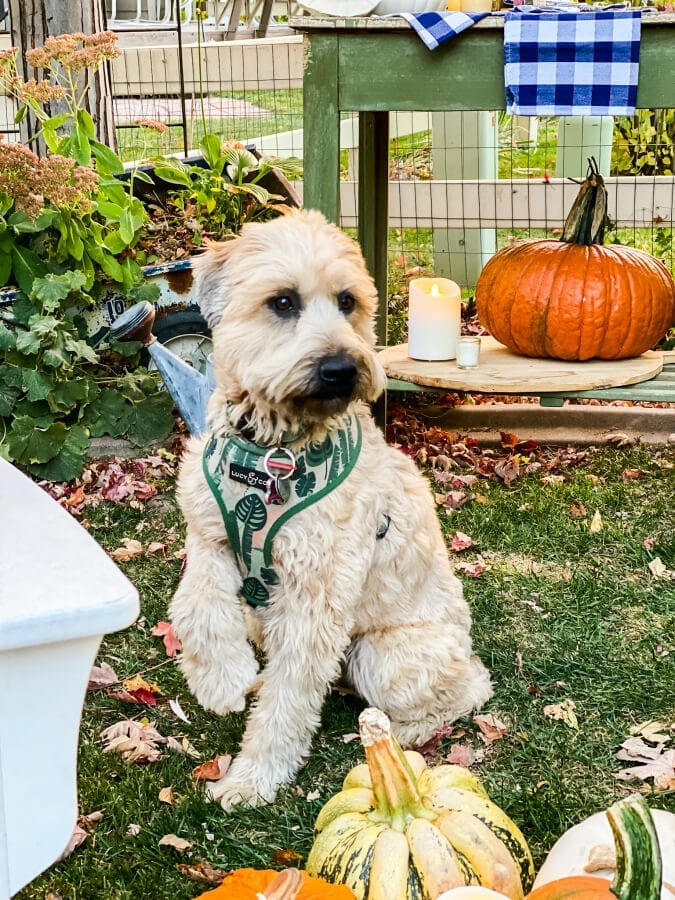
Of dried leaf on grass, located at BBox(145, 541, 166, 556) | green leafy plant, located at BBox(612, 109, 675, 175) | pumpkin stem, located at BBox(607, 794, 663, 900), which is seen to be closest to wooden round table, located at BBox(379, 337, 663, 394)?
dried leaf on grass, located at BBox(145, 541, 166, 556)

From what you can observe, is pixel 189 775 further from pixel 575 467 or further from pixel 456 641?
pixel 575 467

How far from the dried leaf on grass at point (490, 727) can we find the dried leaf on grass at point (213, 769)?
0.73 meters

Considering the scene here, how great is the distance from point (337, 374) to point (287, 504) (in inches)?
13.9

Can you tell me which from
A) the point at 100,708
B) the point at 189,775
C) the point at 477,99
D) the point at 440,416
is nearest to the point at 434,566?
the point at 189,775

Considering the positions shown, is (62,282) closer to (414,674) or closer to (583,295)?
(583,295)

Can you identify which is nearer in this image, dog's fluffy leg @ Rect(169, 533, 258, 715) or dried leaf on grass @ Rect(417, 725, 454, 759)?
dog's fluffy leg @ Rect(169, 533, 258, 715)

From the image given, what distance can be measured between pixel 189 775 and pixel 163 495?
1.99m

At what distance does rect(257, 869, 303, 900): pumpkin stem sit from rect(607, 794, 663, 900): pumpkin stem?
20.2 inches

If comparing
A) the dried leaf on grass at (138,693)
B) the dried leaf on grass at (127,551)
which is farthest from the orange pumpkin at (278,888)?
the dried leaf on grass at (127,551)

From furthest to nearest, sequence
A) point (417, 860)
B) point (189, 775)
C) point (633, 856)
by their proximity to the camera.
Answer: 1. point (189, 775)
2. point (417, 860)
3. point (633, 856)

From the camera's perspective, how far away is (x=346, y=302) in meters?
2.69

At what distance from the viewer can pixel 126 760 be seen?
9.36ft

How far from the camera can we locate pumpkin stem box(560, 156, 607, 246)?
447 centimetres

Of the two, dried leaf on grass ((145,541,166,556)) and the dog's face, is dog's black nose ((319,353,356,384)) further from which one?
dried leaf on grass ((145,541,166,556))
